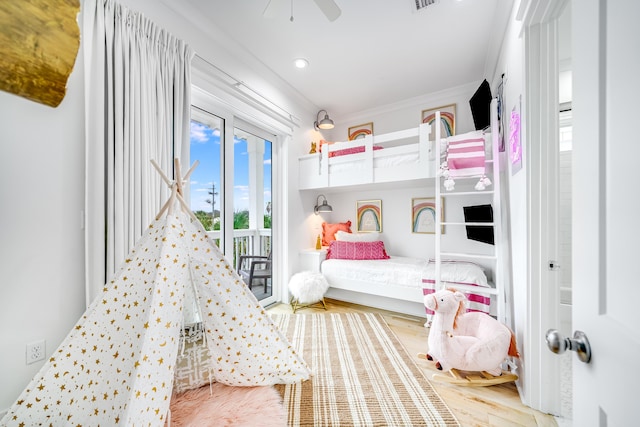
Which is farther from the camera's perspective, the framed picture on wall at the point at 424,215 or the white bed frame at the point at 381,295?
the framed picture on wall at the point at 424,215

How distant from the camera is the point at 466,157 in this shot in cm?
229

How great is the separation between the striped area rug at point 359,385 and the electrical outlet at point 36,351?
1.36 meters

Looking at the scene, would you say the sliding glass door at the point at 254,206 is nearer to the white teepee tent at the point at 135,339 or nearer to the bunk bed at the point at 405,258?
the bunk bed at the point at 405,258

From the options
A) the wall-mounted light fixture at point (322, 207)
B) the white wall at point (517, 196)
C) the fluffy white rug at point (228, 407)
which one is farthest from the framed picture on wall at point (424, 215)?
the fluffy white rug at point (228, 407)

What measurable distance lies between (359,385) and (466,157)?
210 centimetres

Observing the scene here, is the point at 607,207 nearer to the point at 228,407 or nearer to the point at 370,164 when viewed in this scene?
the point at 228,407

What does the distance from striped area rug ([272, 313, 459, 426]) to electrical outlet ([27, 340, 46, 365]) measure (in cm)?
136

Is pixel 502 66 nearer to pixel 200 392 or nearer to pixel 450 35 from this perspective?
pixel 450 35

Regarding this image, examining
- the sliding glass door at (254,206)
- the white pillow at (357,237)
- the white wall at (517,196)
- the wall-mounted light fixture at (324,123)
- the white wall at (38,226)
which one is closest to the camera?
the white wall at (38,226)

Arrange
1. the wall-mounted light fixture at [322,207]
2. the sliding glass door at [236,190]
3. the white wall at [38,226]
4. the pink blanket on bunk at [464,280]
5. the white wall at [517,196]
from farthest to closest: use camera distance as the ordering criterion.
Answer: the wall-mounted light fixture at [322,207]
the sliding glass door at [236,190]
the pink blanket on bunk at [464,280]
the white wall at [517,196]
the white wall at [38,226]

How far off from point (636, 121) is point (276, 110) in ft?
10.1

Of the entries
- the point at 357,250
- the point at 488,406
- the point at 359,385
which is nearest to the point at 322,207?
the point at 357,250

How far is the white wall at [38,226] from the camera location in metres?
1.27

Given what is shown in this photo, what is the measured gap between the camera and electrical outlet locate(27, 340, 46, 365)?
133 cm
